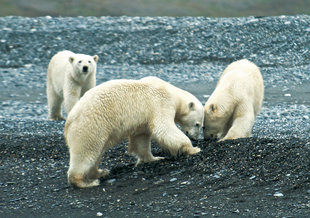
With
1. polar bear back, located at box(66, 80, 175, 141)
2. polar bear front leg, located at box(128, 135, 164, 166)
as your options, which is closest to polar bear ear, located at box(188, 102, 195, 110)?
polar bear back, located at box(66, 80, 175, 141)

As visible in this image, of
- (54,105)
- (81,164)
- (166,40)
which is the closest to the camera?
(81,164)

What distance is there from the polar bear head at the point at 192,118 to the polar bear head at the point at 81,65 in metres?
3.18

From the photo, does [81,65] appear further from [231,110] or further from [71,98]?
[231,110]

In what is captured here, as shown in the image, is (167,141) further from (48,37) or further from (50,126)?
(48,37)

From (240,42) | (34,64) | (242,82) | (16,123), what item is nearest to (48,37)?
(34,64)

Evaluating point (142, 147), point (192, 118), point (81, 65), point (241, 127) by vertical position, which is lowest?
point (142, 147)

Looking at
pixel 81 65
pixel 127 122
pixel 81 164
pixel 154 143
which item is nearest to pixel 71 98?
pixel 81 65

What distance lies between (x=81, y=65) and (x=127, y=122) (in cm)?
368

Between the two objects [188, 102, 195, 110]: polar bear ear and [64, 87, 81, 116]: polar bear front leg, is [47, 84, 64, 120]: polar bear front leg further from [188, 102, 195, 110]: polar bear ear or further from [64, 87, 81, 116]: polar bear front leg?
[188, 102, 195, 110]: polar bear ear

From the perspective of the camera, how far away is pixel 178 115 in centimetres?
628

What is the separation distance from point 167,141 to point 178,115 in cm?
59

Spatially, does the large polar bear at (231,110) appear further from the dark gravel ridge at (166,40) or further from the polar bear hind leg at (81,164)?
the dark gravel ridge at (166,40)

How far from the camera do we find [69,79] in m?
9.46

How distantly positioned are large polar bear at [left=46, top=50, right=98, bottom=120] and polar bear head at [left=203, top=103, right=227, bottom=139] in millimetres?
3112
